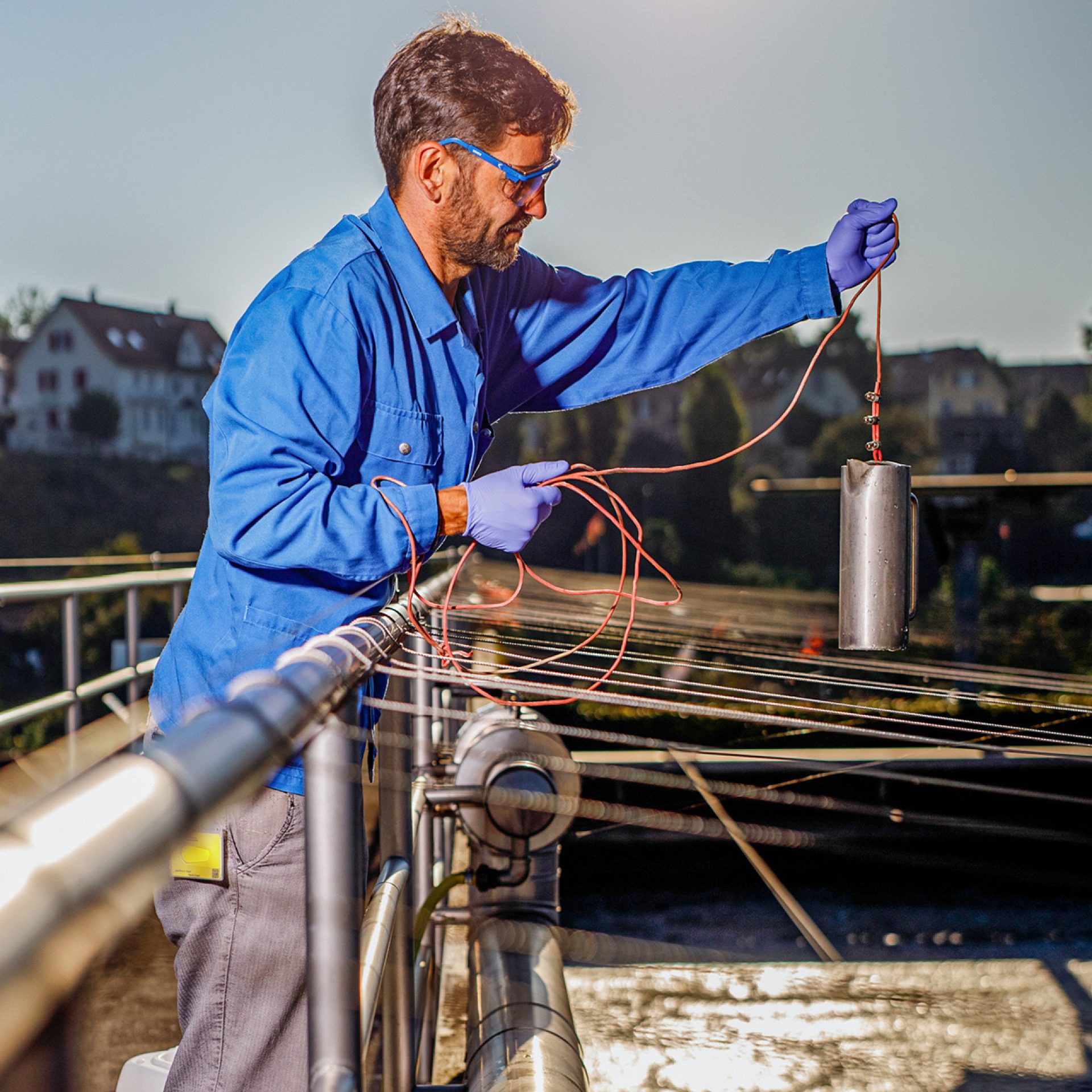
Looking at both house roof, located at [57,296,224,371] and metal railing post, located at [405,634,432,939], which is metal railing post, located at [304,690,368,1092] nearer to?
metal railing post, located at [405,634,432,939]

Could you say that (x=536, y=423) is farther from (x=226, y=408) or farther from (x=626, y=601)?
(x=226, y=408)

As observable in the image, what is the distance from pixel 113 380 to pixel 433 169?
52.4m

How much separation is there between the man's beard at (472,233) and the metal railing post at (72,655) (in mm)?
1989

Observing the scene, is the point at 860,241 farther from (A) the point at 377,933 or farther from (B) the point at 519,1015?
(B) the point at 519,1015

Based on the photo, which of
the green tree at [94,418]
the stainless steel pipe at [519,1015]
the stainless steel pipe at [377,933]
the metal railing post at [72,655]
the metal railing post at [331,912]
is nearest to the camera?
the metal railing post at [331,912]

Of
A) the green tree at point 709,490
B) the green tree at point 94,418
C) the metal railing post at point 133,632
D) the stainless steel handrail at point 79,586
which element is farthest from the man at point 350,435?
the green tree at point 94,418

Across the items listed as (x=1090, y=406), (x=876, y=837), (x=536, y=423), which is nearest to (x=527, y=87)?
(x=876, y=837)

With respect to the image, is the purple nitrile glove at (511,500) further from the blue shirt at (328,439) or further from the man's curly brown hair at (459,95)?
the man's curly brown hair at (459,95)

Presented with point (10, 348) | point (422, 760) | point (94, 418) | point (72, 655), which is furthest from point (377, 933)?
point (10, 348)

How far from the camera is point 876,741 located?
351 centimetres

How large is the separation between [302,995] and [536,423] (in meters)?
29.3

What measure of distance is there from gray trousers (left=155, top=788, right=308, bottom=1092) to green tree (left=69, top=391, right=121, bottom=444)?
50.1m

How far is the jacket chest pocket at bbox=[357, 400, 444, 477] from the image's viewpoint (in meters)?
1.33

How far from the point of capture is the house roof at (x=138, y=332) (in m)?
49.3
